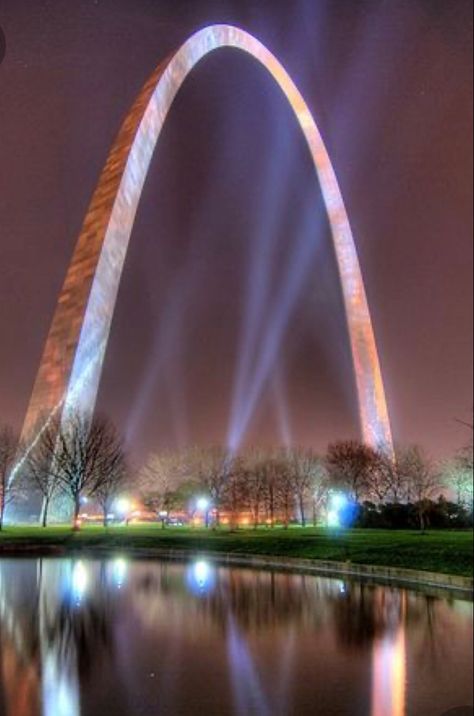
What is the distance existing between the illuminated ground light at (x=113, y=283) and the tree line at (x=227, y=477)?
5.80 ft

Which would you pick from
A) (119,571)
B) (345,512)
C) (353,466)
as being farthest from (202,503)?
(345,512)

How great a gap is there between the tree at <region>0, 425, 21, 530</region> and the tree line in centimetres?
5

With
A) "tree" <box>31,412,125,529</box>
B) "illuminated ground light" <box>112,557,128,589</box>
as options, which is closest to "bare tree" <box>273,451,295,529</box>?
"tree" <box>31,412,125,529</box>

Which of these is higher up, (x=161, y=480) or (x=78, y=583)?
(x=161, y=480)

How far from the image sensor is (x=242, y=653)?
7262 millimetres

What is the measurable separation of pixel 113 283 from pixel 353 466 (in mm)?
16978

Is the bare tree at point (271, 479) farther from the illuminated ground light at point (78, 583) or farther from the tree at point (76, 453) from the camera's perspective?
the illuminated ground light at point (78, 583)

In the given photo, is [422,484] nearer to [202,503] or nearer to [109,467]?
[109,467]

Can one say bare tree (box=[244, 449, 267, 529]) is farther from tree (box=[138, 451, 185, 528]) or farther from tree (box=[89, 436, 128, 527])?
tree (box=[89, 436, 128, 527])

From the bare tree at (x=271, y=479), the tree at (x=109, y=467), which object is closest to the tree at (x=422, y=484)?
the tree at (x=109, y=467)

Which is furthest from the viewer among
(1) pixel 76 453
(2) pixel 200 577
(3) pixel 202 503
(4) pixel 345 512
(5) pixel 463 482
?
(3) pixel 202 503

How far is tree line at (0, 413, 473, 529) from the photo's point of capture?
7.84 m

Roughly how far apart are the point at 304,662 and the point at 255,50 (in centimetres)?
4207

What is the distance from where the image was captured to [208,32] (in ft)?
123
